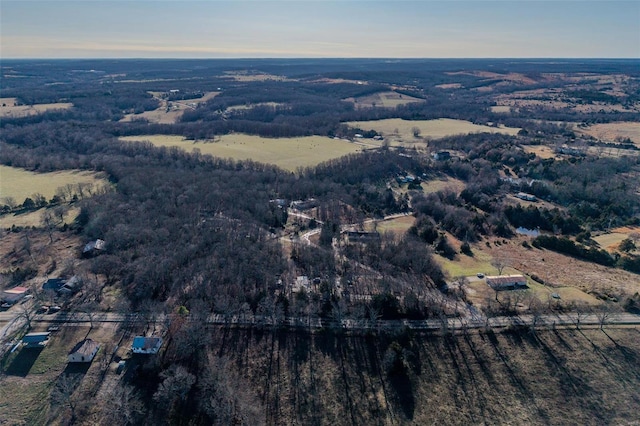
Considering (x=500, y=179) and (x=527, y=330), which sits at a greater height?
(x=500, y=179)

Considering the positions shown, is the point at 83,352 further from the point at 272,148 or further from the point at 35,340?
the point at 272,148

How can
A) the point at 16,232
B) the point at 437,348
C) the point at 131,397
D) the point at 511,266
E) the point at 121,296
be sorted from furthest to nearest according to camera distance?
1. the point at 16,232
2. the point at 511,266
3. the point at 121,296
4. the point at 437,348
5. the point at 131,397

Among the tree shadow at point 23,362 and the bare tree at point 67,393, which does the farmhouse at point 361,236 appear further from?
the tree shadow at point 23,362

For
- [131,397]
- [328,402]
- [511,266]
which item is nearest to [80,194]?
[131,397]

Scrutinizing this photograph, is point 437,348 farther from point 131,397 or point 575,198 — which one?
point 575,198

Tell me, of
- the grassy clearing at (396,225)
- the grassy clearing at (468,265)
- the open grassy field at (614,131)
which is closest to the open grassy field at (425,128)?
the open grassy field at (614,131)

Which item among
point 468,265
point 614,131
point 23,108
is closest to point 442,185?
point 468,265

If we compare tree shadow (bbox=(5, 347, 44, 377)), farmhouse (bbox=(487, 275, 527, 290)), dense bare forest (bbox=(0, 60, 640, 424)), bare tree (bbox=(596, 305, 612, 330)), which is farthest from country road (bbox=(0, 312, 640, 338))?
farmhouse (bbox=(487, 275, 527, 290))
